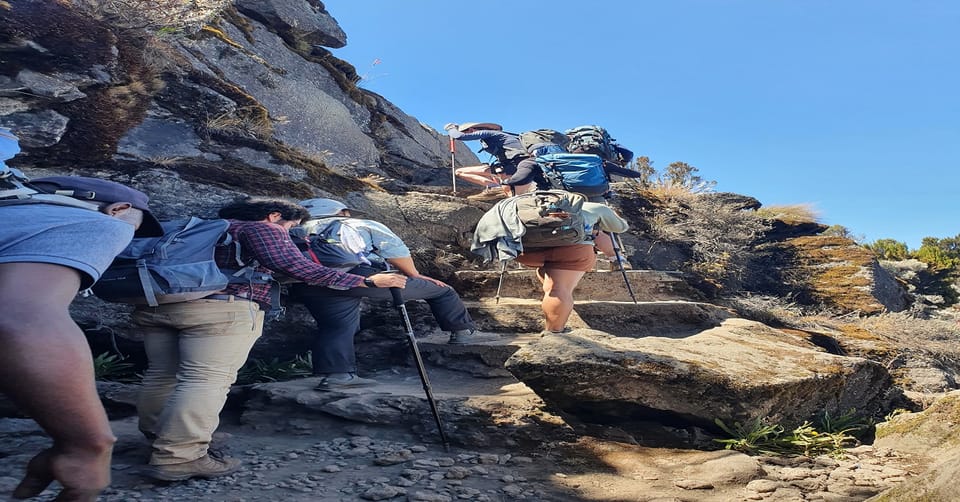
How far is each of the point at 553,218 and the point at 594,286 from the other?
2.34m

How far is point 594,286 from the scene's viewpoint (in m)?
7.11

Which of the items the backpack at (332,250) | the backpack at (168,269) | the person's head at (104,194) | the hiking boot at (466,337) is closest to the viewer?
the person's head at (104,194)

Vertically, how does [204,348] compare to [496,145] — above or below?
below

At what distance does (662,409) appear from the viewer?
3936 millimetres

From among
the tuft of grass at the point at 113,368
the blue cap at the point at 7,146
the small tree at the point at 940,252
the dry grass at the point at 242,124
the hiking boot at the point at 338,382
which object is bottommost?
the tuft of grass at the point at 113,368

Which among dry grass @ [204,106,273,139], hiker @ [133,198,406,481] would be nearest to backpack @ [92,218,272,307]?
hiker @ [133,198,406,481]

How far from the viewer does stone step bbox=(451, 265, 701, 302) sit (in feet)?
22.5

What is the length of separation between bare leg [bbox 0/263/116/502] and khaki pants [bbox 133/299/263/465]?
1.62 metres

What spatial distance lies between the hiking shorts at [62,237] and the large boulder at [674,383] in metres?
2.79

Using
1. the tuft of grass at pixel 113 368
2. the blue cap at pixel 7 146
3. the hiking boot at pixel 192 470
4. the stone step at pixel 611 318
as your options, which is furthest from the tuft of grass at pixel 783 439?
the tuft of grass at pixel 113 368

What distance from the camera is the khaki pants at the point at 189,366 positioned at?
3055mm

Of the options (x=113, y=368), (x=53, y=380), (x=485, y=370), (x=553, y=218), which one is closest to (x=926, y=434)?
(x=553, y=218)

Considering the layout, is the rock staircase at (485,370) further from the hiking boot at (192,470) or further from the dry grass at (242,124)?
the dry grass at (242,124)

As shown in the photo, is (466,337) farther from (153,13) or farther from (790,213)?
(790,213)
